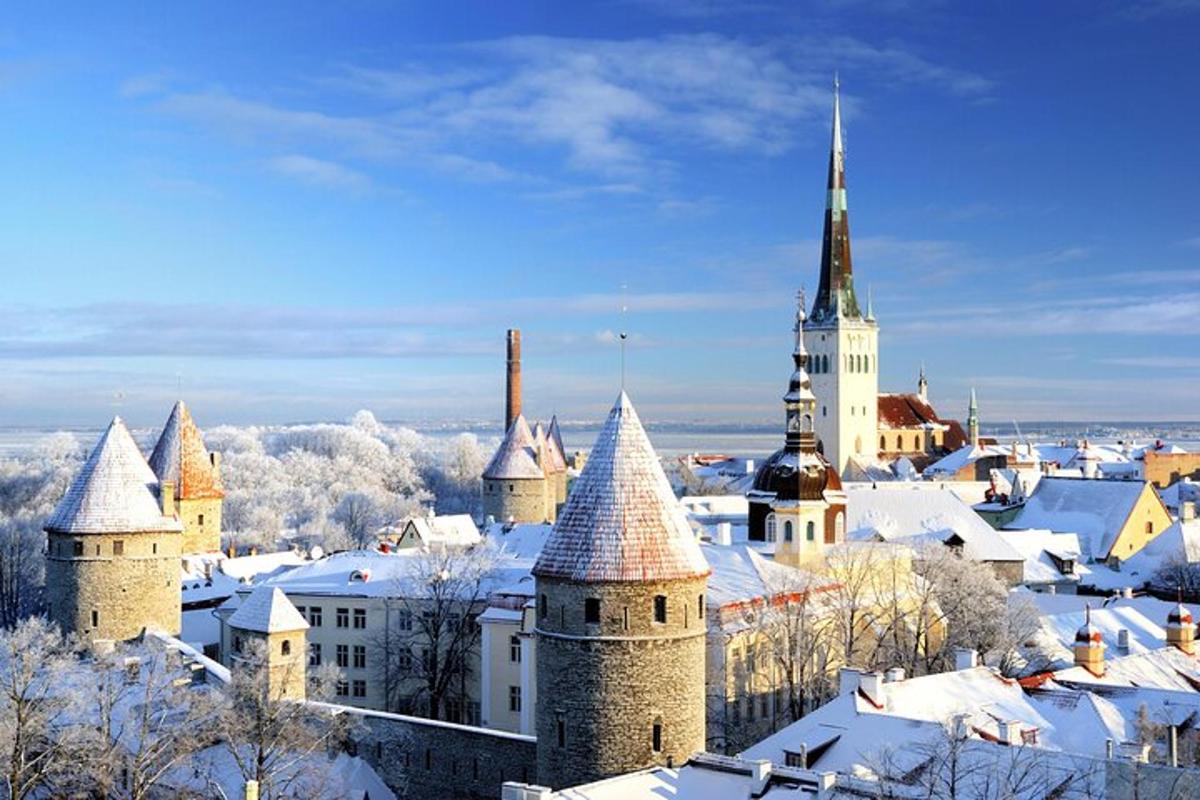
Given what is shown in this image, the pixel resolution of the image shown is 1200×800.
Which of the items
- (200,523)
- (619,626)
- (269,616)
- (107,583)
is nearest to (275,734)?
(269,616)

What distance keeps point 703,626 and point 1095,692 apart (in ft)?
32.8

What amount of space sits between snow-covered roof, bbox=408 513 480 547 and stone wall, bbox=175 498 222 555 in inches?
323

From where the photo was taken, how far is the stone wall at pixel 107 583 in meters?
39.7

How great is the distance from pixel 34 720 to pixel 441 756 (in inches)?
323

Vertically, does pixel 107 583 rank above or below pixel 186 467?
below

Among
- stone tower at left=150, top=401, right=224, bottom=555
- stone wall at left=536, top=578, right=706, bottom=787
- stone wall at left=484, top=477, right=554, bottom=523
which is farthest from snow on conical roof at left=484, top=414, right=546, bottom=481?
stone wall at left=536, top=578, right=706, bottom=787

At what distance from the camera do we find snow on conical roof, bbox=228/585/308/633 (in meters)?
35.4

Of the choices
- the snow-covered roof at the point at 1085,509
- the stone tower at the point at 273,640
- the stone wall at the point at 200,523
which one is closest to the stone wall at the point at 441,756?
the stone tower at the point at 273,640

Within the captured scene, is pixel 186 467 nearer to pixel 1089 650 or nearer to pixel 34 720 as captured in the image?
pixel 34 720

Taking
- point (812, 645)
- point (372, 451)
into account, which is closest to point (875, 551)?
point (812, 645)

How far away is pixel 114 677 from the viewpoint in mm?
32844

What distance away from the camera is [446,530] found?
210 feet

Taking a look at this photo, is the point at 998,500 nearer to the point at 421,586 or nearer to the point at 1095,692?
the point at 421,586

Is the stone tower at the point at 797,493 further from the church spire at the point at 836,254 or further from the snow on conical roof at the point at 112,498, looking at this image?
the church spire at the point at 836,254
